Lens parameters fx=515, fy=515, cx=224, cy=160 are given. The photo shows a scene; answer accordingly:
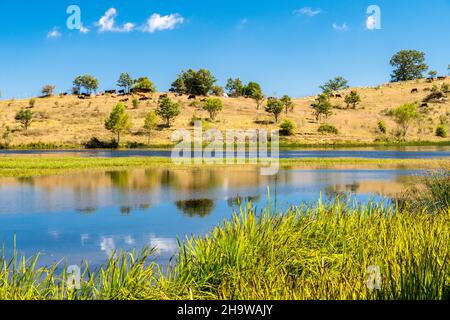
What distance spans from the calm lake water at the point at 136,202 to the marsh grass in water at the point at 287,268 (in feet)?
5.08

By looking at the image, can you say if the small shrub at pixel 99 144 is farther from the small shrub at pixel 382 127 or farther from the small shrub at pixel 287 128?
the small shrub at pixel 382 127

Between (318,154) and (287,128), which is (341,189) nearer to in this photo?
(318,154)

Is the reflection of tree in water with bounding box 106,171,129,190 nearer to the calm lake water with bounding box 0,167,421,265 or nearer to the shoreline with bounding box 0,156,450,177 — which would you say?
the calm lake water with bounding box 0,167,421,265

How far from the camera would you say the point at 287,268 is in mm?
12438

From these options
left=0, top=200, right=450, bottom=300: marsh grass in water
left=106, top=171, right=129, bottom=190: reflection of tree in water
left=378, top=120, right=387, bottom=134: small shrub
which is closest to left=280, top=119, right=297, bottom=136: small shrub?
left=378, top=120, right=387, bottom=134: small shrub

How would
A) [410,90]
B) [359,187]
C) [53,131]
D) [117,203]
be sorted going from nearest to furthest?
[117,203] < [359,187] < [53,131] < [410,90]

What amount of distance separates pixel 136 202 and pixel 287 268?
18787 millimetres

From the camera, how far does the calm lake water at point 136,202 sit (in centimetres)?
1933

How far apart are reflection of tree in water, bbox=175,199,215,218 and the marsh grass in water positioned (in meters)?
11.4

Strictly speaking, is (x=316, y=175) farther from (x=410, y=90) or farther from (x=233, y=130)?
(x=410, y=90)

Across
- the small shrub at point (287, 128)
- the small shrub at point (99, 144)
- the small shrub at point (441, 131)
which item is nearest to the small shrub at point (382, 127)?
the small shrub at point (441, 131)
